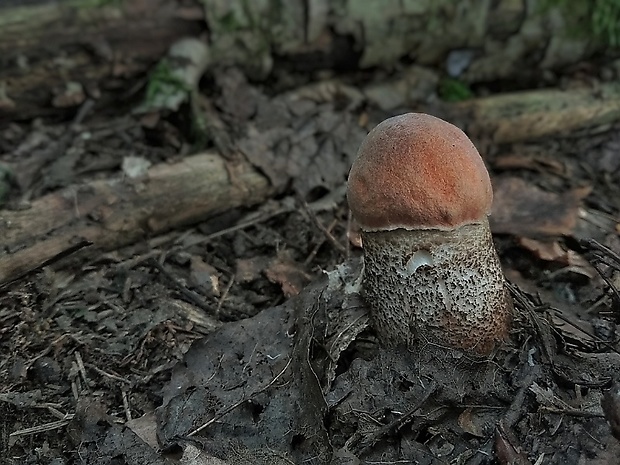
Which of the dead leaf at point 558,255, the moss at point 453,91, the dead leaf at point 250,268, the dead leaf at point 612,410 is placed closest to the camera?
the dead leaf at point 612,410

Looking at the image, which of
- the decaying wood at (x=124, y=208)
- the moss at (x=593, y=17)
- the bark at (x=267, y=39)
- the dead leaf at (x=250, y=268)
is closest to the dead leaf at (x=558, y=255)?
the dead leaf at (x=250, y=268)

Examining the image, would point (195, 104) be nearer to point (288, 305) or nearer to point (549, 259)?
point (288, 305)

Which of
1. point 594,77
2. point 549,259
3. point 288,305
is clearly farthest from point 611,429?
point 594,77

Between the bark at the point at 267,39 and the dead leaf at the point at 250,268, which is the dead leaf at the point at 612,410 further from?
the bark at the point at 267,39

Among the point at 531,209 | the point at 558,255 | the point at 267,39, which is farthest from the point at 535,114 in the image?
the point at 267,39

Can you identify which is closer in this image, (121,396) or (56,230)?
(121,396)
